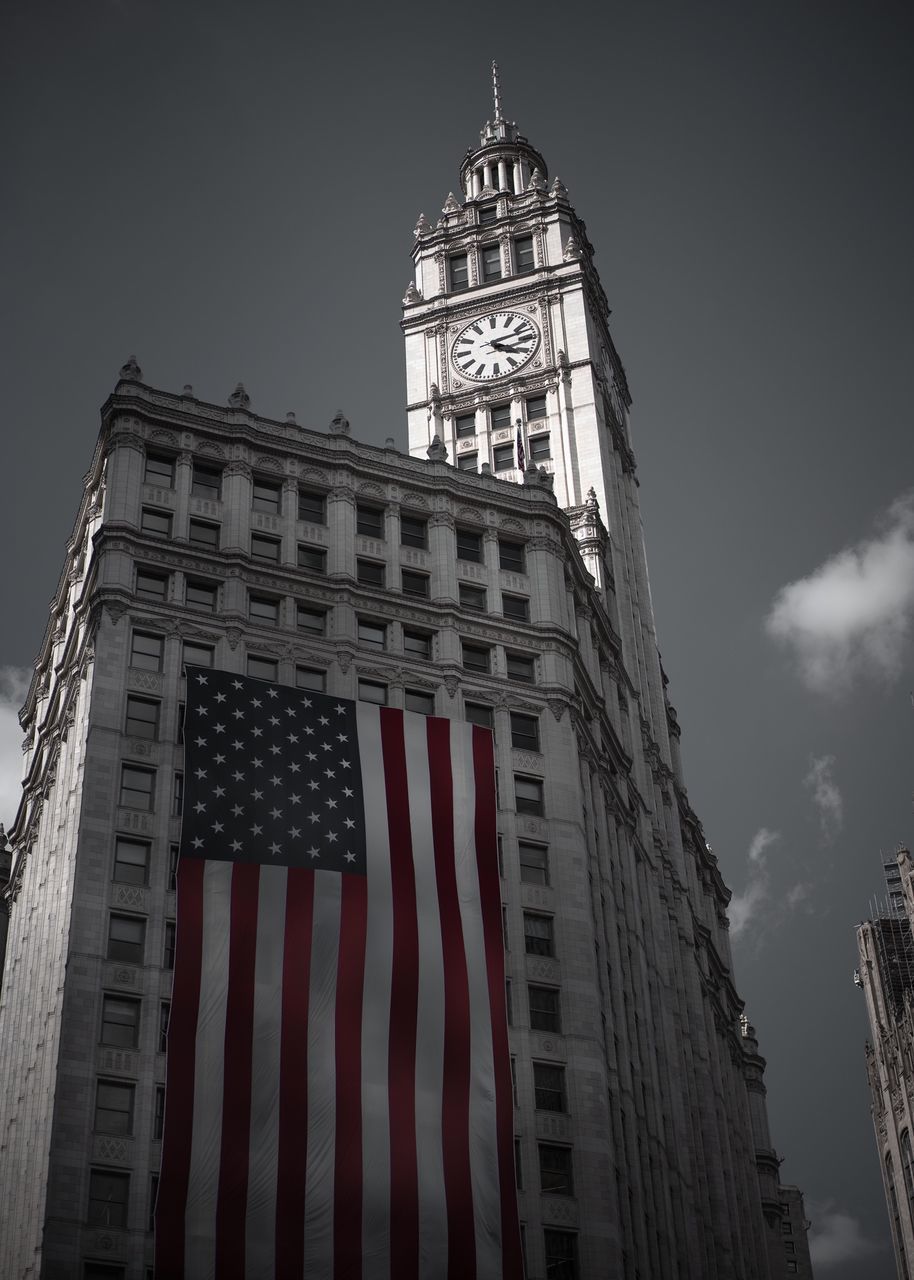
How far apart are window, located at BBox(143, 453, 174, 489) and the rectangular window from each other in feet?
21.1

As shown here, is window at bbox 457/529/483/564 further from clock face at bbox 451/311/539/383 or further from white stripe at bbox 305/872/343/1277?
clock face at bbox 451/311/539/383

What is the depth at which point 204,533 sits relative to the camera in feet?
280

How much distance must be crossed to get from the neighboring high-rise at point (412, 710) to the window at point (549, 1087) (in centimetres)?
10

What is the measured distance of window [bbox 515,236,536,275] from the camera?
13125 cm

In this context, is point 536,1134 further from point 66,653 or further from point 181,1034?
point 66,653

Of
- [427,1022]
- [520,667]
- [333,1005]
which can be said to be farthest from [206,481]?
[427,1022]

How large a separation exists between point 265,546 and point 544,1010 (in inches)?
1015

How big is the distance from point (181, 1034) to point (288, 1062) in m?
4.05

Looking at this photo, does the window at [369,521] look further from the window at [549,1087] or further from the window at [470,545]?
the window at [549,1087]

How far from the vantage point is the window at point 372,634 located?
3351 inches

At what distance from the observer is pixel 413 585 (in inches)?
3504

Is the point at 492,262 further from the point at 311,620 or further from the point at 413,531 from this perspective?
the point at 311,620

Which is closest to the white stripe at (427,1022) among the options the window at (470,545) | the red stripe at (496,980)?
the red stripe at (496,980)

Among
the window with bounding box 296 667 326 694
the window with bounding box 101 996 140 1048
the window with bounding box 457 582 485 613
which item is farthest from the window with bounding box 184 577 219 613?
the window with bounding box 101 996 140 1048
